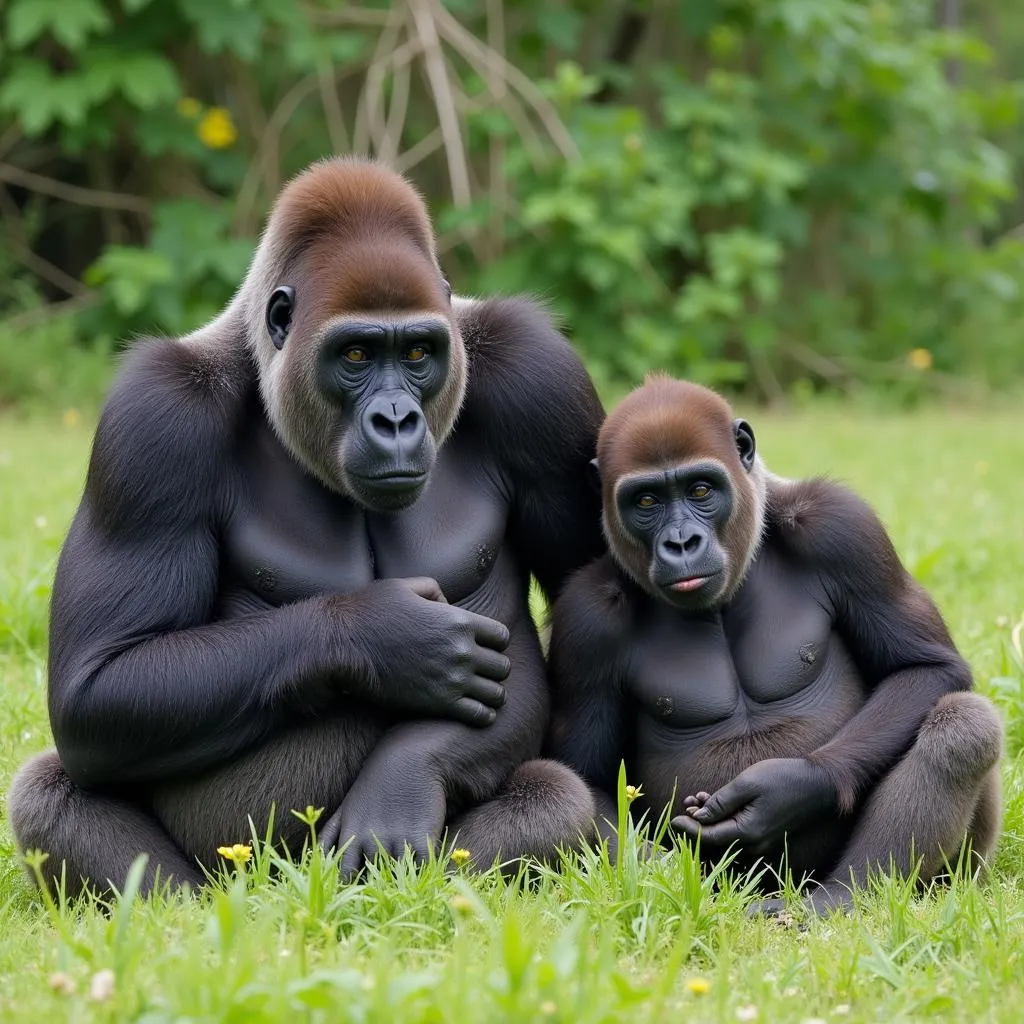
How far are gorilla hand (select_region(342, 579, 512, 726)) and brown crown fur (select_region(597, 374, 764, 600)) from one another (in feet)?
1.88

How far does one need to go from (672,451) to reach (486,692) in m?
0.80

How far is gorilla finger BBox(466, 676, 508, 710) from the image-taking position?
12.5 feet

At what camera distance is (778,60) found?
12375 mm

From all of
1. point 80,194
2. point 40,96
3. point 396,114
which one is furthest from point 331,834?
point 80,194

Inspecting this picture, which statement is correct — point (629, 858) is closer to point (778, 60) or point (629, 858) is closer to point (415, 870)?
point (415, 870)

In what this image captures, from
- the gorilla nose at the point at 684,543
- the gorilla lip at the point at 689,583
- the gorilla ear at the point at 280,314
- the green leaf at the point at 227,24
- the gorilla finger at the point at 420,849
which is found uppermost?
the green leaf at the point at 227,24

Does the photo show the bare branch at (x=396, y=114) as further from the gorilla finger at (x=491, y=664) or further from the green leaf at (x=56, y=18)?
the gorilla finger at (x=491, y=664)

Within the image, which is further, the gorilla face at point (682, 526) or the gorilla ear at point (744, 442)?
the gorilla ear at point (744, 442)

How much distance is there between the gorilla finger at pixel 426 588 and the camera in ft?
12.5

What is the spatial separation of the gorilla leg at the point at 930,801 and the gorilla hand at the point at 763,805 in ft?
0.43

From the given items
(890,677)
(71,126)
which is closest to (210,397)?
(890,677)

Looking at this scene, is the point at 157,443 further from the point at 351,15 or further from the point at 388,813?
the point at 351,15

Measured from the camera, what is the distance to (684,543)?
404 cm

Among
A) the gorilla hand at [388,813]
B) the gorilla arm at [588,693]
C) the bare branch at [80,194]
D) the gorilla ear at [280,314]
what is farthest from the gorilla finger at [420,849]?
the bare branch at [80,194]
